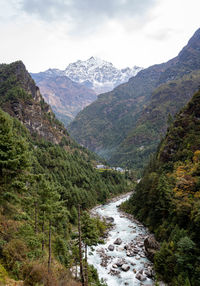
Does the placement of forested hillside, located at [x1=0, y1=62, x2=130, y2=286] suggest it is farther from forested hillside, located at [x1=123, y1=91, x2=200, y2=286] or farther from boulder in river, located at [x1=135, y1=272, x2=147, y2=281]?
forested hillside, located at [x1=123, y1=91, x2=200, y2=286]

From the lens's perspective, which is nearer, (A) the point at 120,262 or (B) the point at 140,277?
(B) the point at 140,277

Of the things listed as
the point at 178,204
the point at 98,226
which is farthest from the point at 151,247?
the point at 98,226

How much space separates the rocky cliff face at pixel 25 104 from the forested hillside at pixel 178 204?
10095 centimetres

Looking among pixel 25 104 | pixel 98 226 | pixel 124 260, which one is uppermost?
pixel 25 104

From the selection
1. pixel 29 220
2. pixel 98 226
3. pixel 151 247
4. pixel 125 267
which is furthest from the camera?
pixel 98 226

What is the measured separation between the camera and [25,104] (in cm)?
15138

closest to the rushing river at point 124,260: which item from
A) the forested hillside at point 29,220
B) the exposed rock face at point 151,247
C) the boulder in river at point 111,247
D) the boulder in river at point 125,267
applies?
the boulder in river at point 125,267

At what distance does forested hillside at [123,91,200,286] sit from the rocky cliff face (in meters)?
101

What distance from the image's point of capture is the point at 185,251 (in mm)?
32562

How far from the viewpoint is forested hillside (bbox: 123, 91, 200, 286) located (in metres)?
32.0

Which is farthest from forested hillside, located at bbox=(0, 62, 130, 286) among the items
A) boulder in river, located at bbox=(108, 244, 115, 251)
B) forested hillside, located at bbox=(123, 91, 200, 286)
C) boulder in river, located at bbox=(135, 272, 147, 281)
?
forested hillside, located at bbox=(123, 91, 200, 286)

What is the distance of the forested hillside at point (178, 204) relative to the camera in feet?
105

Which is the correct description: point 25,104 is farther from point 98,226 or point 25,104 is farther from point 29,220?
point 29,220

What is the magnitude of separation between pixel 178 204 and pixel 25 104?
140 metres
